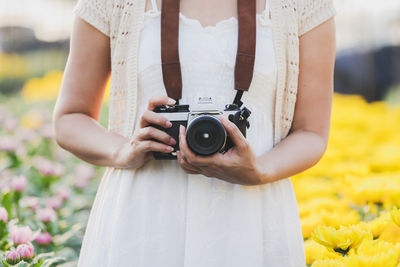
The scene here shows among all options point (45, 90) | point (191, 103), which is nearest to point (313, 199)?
point (191, 103)

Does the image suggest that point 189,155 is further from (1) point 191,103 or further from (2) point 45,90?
(2) point 45,90

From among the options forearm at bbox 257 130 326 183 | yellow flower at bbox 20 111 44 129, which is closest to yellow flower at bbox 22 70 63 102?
yellow flower at bbox 20 111 44 129

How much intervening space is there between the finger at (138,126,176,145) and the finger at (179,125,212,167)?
0.07 m

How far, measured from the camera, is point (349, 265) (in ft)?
3.29

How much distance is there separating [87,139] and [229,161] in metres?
0.43

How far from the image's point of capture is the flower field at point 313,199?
3.86 feet

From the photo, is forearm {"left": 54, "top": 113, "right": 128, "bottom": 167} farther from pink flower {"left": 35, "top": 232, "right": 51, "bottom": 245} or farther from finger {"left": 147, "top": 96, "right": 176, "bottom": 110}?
pink flower {"left": 35, "top": 232, "right": 51, "bottom": 245}

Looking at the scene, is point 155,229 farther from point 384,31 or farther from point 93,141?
point 384,31

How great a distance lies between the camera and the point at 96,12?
1376mm

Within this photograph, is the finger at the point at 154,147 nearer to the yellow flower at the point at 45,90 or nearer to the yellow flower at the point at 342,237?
the yellow flower at the point at 342,237

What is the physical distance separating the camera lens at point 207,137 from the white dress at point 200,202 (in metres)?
0.17

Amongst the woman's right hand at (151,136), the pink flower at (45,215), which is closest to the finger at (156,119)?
the woman's right hand at (151,136)

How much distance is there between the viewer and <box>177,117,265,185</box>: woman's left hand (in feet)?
3.76

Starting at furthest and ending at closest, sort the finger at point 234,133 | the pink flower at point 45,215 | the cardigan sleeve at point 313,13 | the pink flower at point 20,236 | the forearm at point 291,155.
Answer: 1. the pink flower at point 45,215
2. the pink flower at point 20,236
3. the cardigan sleeve at point 313,13
4. the forearm at point 291,155
5. the finger at point 234,133
